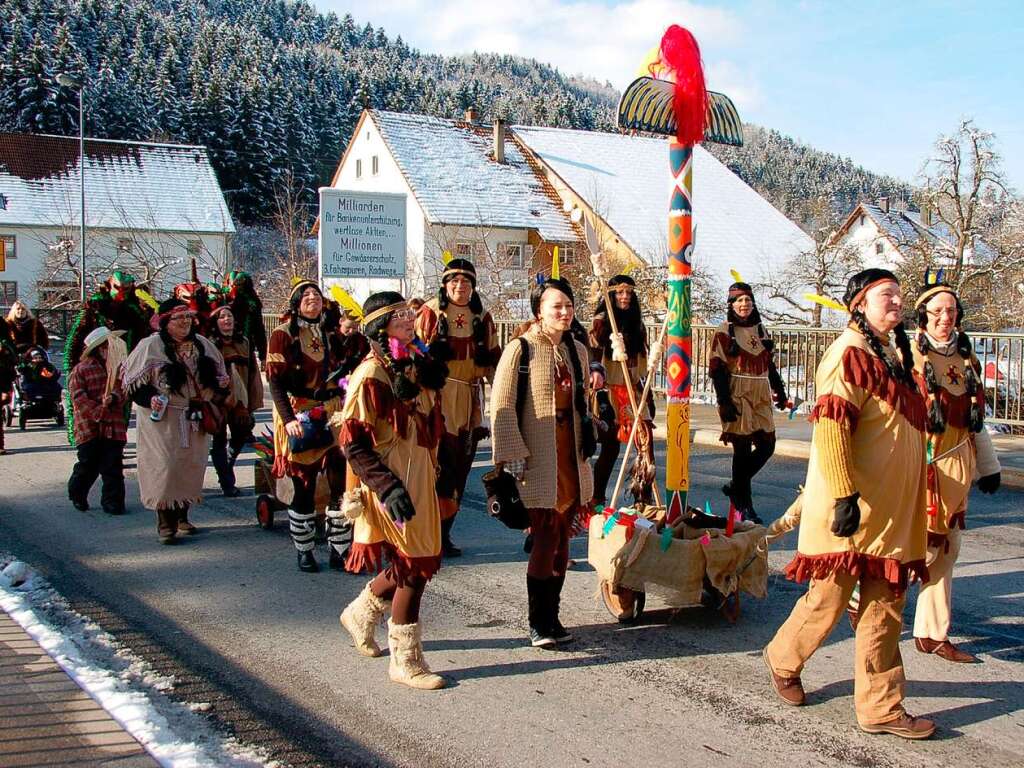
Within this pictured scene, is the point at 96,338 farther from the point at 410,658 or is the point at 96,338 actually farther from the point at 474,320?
the point at 410,658

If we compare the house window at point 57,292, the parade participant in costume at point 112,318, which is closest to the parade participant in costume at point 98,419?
the parade participant in costume at point 112,318

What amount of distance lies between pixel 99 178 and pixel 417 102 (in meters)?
47.6

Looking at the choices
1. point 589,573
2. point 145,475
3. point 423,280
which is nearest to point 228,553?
point 145,475

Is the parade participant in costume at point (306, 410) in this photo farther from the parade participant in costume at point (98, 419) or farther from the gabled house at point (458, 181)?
the gabled house at point (458, 181)

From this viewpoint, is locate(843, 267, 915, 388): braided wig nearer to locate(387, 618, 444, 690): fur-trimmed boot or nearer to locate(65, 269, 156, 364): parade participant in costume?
locate(387, 618, 444, 690): fur-trimmed boot

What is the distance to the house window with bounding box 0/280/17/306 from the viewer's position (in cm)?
5156

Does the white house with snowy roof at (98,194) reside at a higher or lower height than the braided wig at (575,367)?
higher

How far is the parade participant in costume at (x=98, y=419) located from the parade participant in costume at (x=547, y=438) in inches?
201

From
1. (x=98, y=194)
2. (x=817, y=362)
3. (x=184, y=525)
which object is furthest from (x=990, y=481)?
(x=98, y=194)

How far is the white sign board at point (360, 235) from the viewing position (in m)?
16.2

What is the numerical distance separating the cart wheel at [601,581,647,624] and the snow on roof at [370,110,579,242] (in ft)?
111

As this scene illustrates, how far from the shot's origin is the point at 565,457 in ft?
17.0

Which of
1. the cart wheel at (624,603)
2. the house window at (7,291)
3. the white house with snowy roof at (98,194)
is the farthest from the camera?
the house window at (7,291)

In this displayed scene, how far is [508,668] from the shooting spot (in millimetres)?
4953
